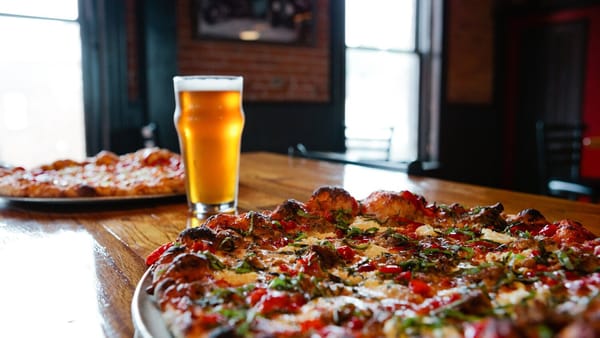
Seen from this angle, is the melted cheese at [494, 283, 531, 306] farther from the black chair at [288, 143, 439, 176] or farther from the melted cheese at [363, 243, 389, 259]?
the black chair at [288, 143, 439, 176]

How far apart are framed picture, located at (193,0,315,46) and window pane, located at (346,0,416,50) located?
0.70 meters

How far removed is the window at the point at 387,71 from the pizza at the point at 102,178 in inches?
155

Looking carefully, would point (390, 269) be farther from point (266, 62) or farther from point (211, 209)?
point (266, 62)

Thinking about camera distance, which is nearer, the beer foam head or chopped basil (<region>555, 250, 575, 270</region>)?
chopped basil (<region>555, 250, 575, 270</region>)

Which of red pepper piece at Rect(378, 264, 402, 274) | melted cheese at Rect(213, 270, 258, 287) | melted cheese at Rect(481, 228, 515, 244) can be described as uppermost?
melted cheese at Rect(213, 270, 258, 287)

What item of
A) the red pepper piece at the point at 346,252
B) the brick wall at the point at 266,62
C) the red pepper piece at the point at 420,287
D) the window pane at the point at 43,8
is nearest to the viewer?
the red pepper piece at the point at 420,287

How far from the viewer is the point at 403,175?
219 cm

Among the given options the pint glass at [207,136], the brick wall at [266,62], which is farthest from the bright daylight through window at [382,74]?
the pint glass at [207,136]

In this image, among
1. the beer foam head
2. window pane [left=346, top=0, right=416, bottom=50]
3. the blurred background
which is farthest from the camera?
window pane [left=346, top=0, right=416, bottom=50]

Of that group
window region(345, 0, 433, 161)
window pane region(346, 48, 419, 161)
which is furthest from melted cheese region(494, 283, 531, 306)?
window pane region(346, 48, 419, 161)

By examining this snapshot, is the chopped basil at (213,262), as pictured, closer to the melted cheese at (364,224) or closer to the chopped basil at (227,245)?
the chopped basil at (227,245)

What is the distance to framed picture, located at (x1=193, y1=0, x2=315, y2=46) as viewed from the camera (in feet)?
16.9

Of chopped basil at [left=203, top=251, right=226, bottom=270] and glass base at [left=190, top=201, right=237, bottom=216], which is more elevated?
chopped basil at [left=203, top=251, right=226, bottom=270]

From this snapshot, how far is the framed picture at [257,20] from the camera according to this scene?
5.16 metres
